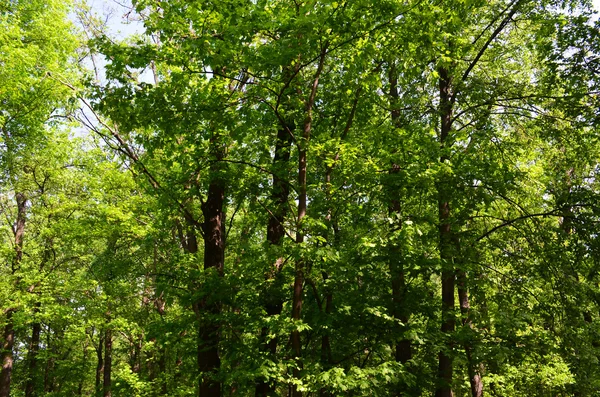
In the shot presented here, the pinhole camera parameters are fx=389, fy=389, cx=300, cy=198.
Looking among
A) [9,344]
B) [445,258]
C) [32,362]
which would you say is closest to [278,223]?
[445,258]

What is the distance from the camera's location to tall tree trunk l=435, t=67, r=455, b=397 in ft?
21.9

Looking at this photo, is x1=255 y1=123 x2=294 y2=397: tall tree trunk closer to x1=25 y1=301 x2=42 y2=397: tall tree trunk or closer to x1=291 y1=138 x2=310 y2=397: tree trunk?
x1=291 y1=138 x2=310 y2=397: tree trunk

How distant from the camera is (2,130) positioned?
13.5 meters

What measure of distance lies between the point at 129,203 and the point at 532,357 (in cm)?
1219

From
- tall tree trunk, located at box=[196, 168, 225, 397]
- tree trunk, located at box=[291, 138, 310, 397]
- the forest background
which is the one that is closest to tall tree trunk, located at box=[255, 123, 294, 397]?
the forest background

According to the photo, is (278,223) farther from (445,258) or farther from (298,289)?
(445,258)

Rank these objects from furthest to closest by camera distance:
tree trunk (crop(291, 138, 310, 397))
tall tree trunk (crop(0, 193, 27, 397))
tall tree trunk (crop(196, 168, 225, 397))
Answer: tall tree trunk (crop(0, 193, 27, 397))
tall tree trunk (crop(196, 168, 225, 397))
tree trunk (crop(291, 138, 310, 397))

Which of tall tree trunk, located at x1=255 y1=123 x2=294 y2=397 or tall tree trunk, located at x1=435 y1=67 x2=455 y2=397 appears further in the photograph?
tall tree trunk, located at x1=435 y1=67 x2=455 y2=397

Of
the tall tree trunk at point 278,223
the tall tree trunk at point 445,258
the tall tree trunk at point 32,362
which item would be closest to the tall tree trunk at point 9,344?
the tall tree trunk at point 32,362

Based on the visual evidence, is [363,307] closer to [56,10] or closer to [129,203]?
[129,203]

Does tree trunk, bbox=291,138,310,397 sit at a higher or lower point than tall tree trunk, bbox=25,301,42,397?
higher

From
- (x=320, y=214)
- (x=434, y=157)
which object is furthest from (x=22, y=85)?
(x=434, y=157)

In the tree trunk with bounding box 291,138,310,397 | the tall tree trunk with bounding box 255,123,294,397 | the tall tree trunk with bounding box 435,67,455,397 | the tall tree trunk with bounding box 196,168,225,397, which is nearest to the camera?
the tree trunk with bounding box 291,138,310,397

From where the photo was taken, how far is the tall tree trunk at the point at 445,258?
668 cm
